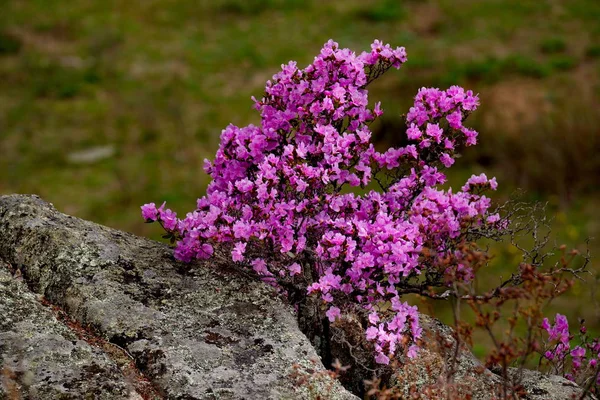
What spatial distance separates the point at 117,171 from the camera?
1277 cm

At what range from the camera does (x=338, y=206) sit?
4.01 meters

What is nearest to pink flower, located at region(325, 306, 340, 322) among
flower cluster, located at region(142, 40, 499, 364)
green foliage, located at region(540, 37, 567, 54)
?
flower cluster, located at region(142, 40, 499, 364)

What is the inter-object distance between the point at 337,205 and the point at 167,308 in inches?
40.8

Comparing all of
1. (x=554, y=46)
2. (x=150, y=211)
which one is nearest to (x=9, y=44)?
(x=554, y=46)

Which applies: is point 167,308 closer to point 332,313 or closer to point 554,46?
point 332,313

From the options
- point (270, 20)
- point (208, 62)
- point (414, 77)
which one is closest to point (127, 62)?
point (208, 62)

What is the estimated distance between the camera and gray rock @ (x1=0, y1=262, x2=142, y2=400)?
10.6ft

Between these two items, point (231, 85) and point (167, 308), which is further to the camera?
point (231, 85)

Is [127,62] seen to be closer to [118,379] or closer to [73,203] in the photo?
[73,203]

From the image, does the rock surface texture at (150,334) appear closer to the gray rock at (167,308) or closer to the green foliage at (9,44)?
the gray rock at (167,308)

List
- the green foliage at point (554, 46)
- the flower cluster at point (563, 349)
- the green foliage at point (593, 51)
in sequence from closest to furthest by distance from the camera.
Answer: the flower cluster at point (563, 349) < the green foliage at point (593, 51) < the green foliage at point (554, 46)

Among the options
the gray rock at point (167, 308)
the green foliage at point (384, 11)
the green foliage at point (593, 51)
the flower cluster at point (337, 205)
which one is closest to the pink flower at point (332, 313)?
the flower cluster at point (337, 205)

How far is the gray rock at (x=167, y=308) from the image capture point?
3451mm

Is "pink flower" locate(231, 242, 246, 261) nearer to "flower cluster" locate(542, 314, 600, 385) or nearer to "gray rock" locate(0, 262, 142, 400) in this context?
"gray rock" locate(0, 262, 142, 400)
